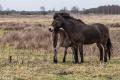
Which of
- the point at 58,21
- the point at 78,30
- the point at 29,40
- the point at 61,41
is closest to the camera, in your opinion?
the point at 58,21

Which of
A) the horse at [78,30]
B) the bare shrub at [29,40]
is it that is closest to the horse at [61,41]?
the horse at [78,30]

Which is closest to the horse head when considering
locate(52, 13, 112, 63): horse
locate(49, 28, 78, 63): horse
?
locate(52, 13, 112, 63): horse

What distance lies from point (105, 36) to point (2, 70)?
577cm

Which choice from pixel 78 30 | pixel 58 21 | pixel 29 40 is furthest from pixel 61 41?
pixel 29 40

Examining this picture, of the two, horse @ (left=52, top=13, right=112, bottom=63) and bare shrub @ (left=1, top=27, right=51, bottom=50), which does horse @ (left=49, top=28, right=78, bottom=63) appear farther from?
bare shrub @ (left=1, top=27, right=51, bottom=50)

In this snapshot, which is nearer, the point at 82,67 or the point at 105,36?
the point at 82,67

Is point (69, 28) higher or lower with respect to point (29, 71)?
higher

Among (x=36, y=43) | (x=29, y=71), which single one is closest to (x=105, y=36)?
(x=29, y=71)

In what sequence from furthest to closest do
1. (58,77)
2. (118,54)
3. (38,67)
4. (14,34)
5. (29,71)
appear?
(14,34) < (118,54) < (38,67) < (29,71) < (58,77)

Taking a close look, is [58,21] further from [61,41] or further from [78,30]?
[61,41]

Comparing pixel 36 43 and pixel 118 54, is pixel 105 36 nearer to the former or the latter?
pixel 118 54

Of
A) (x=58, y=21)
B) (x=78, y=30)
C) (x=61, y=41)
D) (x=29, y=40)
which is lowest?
(x=29, y=40)

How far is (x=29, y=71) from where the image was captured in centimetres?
1327

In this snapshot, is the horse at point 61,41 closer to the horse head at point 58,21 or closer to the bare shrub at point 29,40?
the horse head at point 58,21
